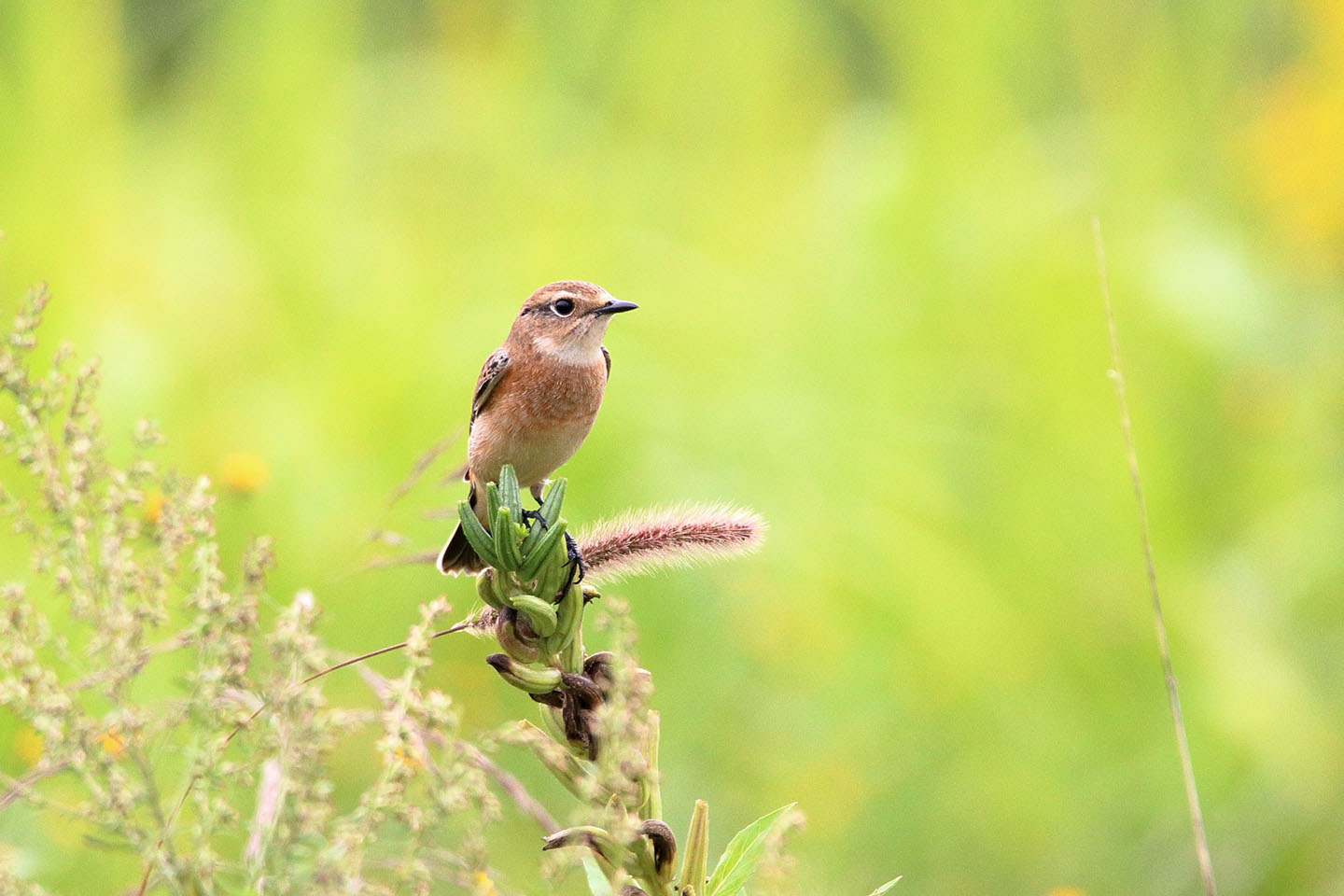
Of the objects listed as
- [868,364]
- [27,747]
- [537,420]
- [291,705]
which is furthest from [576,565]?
[868,364]

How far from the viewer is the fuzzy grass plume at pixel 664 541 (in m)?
1.17

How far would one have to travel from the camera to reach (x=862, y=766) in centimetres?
360

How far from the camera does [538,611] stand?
40.2 inches

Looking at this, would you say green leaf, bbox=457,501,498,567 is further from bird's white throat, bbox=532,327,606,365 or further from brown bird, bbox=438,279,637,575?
bird's white throat, bbox=532,327,606,365

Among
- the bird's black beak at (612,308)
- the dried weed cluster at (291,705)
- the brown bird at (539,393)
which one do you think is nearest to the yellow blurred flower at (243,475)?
the brown bird at (539,393)

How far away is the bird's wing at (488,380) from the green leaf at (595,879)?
1358 mm

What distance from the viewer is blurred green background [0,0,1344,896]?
360 cm

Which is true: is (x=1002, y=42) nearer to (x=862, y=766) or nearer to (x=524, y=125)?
(x=524, y=125)

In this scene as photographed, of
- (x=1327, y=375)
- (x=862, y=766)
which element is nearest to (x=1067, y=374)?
(x=1327, y=375)

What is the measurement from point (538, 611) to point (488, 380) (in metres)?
1.40

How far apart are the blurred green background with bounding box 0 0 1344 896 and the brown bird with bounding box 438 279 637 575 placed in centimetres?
127

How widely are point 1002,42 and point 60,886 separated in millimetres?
3762

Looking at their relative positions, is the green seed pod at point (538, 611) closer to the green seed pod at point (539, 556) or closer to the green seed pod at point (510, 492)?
the green seed pod at point (539, 556)

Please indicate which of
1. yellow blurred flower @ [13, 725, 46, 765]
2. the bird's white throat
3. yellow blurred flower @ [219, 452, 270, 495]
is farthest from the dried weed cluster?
yellow blurred flower @ [13, 725, 46, 765]
